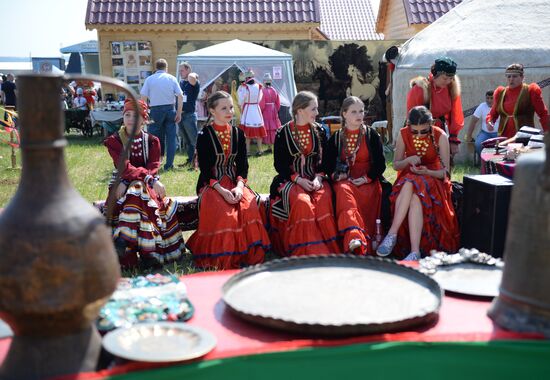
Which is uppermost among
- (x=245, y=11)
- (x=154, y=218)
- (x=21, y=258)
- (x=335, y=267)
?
(x=245, y=11)

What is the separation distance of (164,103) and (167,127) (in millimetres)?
439

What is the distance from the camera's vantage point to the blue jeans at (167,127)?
883cm

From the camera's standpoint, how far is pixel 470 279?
2.35m

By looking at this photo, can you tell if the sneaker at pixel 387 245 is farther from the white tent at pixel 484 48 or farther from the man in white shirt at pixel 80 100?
the man in white shirt at pixel 80 100

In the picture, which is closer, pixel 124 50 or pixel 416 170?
pixel 416 170

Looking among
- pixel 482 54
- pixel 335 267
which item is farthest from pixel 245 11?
pixel 335 267

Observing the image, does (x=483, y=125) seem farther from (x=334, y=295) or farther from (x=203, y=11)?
(x=203, y=11)

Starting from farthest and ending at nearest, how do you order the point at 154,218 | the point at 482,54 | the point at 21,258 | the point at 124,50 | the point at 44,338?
1. the point at 124,50
2. the point at 482,54
3. the point at 154,218
4. the point at 44,338
5. the point at 21,258

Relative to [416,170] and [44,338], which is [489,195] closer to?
[416,170]

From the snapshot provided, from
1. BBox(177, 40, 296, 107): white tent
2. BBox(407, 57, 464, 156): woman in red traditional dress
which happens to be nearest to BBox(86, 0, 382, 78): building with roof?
BBox(177, 40, 296, 107): white tent

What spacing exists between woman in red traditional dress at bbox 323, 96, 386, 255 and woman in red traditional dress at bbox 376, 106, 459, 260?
163 mm

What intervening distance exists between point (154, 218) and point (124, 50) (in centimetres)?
1232

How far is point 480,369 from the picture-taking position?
6.04 ft

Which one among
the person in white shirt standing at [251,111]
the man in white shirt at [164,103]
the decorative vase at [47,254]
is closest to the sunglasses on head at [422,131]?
the decorative vase at [47,254]
